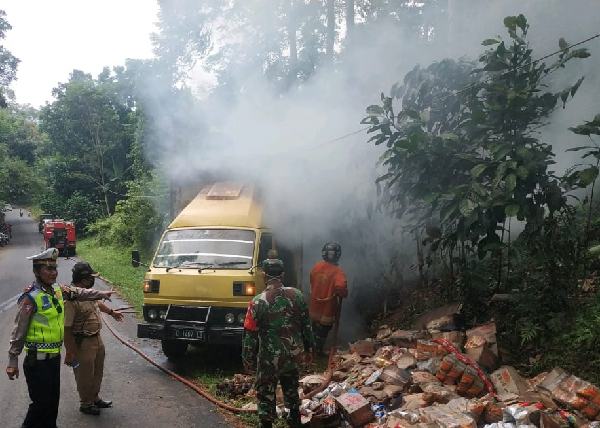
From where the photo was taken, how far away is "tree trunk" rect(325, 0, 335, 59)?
14.5 metres

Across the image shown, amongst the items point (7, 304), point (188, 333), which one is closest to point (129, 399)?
point (188, 333)

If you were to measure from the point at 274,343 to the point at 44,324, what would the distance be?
1978 mm

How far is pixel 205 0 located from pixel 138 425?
1112cm

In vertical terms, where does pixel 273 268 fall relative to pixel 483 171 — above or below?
below

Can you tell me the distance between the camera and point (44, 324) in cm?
438

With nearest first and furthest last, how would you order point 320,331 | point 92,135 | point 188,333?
point 188,333, point 320,331, point 92,135

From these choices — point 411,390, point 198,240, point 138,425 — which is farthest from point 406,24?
point 138,425

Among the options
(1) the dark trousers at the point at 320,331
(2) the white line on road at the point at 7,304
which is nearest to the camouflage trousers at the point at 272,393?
(1) the dark trousers at the point at 320,331

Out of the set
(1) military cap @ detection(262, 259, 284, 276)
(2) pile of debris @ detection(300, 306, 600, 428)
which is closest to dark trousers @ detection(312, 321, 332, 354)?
(2) pile of debris @ detection(300, 306, 600, 428)

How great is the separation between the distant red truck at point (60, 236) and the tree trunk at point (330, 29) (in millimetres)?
18583

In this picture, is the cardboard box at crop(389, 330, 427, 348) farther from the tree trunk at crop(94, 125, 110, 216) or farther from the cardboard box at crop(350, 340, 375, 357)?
the tree trunk at crop(94, 125, 110, 216)

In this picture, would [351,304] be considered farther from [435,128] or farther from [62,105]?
[62,105]

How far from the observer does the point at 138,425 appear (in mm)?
5246

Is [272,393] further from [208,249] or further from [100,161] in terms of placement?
[100,161]
